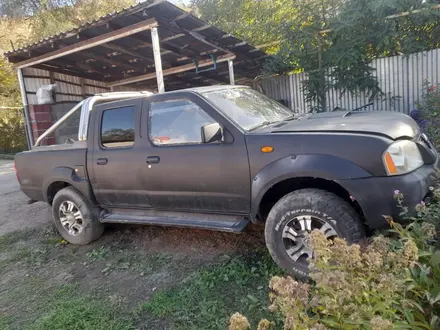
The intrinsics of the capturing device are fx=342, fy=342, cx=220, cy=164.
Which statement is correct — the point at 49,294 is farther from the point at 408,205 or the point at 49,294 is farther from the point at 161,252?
the point at 408,205

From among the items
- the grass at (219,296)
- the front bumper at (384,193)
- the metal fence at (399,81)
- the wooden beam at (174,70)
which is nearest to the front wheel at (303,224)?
the front bumper at (384,193)

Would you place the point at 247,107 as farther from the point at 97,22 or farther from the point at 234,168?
the point at 97,22

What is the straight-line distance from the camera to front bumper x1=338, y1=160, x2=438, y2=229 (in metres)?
2.63

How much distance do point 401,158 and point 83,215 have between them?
3.77 meters

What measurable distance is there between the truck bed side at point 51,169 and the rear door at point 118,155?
0.61 ft

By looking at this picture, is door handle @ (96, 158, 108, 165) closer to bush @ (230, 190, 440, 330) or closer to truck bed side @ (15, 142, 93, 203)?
truck bed side @ (15, 142, 93, 203)

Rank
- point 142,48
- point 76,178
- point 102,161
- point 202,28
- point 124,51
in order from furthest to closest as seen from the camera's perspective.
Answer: point 142,48 → point 124,51 → point 202,28 → point 76,178 → point 102,161

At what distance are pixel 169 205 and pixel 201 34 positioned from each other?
5.10 m

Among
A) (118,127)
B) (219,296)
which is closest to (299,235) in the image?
(219,296)

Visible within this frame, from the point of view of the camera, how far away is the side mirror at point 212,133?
3178 millimetres

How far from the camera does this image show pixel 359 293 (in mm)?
1702

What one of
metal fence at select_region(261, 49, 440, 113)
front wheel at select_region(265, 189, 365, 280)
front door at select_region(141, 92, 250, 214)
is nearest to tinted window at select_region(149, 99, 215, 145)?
front door at select_region(141, 92, 250, 214)

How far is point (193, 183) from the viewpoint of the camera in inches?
140

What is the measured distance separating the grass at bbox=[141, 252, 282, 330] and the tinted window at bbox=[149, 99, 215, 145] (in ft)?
4.44
